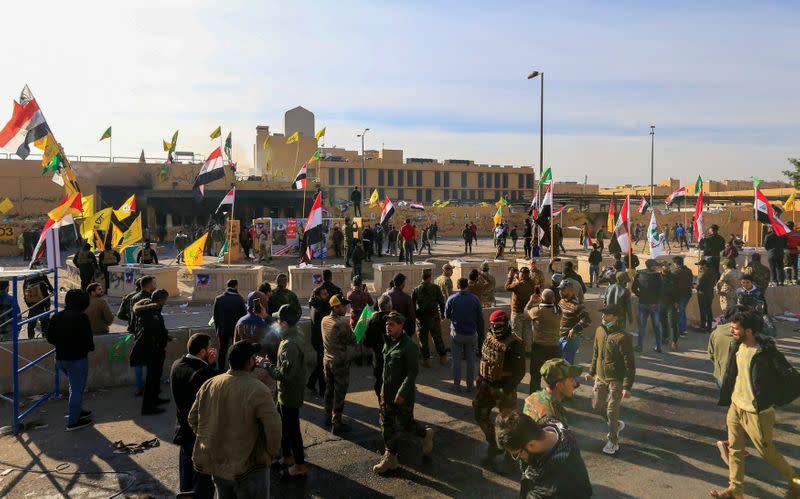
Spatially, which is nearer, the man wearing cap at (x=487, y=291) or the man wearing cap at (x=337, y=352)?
the man wearing cap at (x=337, y=352)

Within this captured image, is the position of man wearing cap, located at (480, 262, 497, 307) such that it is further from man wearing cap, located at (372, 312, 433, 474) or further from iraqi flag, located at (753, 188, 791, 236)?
iraqi flag, located at (753, 188, 791, 236)

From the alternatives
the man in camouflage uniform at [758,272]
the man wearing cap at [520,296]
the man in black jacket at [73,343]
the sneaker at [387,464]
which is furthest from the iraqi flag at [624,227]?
the man in black jacket at [73,343]

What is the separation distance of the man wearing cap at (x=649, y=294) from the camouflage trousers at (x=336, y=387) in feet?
20.6

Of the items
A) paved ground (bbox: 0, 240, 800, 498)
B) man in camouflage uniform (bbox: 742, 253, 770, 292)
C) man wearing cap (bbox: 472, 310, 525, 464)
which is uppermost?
man in camouflage uniform (bbox: 742, 253, 770, 292)

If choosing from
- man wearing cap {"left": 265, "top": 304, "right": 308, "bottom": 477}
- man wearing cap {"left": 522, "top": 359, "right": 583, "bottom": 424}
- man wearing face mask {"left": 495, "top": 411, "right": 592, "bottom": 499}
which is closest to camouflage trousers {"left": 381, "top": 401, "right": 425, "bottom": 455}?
man wearing cap {"left": 265, "top": 304, "right": 308, "bottom": 477}

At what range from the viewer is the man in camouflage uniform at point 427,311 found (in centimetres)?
956

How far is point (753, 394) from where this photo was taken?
511 cm

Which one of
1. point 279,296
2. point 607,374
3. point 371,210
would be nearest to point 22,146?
point 279,296

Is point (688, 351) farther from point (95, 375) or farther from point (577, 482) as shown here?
point (95, 375)

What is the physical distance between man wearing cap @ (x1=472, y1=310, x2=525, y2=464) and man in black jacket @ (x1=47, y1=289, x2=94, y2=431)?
15.7 feet

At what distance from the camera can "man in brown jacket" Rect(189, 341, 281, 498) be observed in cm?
412

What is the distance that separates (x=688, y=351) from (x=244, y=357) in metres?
9.54

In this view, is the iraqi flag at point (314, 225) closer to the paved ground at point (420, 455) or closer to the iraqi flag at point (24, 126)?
the iraqi flag at point (24, 126)

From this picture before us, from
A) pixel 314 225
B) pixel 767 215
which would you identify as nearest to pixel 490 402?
pixel 314 225
